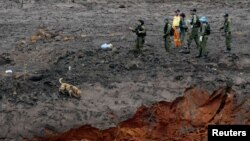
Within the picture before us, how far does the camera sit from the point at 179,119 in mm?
14633

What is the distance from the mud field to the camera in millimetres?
14297

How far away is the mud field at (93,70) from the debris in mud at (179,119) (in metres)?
0.21

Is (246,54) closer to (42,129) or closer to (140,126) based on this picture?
(140,126)

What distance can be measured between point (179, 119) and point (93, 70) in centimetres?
339

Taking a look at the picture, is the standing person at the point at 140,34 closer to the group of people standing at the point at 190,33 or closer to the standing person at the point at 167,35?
the group of people standing at the point at 190,33

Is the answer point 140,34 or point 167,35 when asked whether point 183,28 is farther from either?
point 140,34

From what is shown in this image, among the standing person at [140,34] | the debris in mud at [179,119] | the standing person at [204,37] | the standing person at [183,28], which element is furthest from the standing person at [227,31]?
the debris in mud at [179,119]

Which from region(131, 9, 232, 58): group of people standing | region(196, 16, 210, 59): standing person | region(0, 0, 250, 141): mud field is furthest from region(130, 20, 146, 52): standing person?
region(196, 16, 210, 59): standing person

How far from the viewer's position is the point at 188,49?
18.2m

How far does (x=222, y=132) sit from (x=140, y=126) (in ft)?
7.58

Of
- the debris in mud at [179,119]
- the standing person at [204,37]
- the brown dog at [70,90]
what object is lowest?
the debris in mud at [179,119]

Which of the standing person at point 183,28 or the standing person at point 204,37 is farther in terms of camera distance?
the standing person at point 183,28

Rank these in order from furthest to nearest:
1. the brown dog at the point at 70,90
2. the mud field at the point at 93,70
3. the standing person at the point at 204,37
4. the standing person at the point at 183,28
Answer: the standing person at the point at 183,28, the standing person at the point at 204,37, the brown dog at the point at 70,90, the mud field at the point at 93,70

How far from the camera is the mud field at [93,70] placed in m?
14.3
